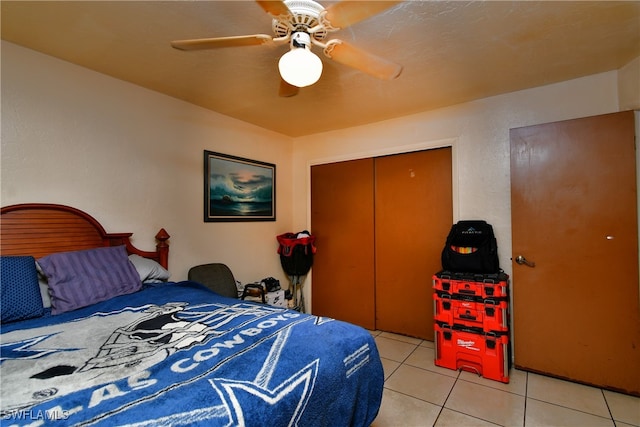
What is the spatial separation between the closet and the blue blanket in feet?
6.01

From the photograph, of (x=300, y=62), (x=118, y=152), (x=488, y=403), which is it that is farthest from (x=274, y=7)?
Result: (x=488, y=403)

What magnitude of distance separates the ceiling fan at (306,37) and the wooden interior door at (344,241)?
2018 millimetres

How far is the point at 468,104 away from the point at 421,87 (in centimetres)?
66

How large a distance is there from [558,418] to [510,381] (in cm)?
45

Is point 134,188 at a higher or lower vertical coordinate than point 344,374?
higher

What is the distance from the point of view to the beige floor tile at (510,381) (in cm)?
223

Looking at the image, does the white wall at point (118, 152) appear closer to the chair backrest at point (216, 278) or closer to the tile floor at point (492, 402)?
the chair backrest at point (216, 278)

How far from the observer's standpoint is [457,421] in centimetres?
189

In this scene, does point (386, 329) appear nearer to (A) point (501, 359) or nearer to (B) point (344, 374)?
(A) point (501, 359)

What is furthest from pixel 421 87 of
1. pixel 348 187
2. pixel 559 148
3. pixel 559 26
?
pixel 348 187

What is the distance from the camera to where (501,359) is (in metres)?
2.34

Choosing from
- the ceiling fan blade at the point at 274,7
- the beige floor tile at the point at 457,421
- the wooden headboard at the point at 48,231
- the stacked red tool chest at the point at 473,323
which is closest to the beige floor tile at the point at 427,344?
the stacked red tool chest at the point at 473,323

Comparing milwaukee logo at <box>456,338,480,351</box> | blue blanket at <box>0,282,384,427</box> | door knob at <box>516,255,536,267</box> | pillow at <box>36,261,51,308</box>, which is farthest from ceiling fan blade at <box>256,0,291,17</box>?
milwaukee logo at <box>456,338,480,351</box>

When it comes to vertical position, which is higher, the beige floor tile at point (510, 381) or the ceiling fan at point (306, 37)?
the ceiling fan at point (306, 37)
